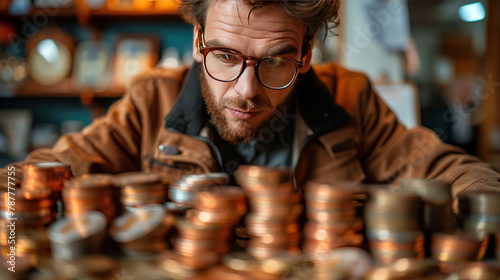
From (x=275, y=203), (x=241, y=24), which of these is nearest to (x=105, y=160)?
(x=241, y=24)

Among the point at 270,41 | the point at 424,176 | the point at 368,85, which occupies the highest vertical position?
the point at 270,41

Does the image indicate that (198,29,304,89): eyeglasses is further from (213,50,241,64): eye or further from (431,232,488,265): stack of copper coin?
(431,232,488,265): stack of copper coin

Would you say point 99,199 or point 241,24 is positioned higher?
point 241,24

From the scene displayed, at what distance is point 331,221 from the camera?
2.14 ft

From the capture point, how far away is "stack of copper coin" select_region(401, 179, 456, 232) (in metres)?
0.69

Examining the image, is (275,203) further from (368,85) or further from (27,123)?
(27,123)

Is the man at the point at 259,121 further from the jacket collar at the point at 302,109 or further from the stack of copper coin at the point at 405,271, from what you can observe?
the stack of copper coin at the point at 405,271

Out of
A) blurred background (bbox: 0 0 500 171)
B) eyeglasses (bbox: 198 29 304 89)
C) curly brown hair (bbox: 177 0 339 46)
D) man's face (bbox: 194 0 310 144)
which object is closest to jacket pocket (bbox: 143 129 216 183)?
man's face (bbox: 194 0 310 144)

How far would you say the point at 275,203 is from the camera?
2.18 feet

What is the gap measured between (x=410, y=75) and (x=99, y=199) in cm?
246

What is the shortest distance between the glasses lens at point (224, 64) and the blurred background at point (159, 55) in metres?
1.50

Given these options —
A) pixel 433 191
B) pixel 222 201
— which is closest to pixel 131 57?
pixel 222 201

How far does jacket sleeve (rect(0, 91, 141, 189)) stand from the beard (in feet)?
1.07

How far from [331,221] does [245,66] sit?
592 mm
